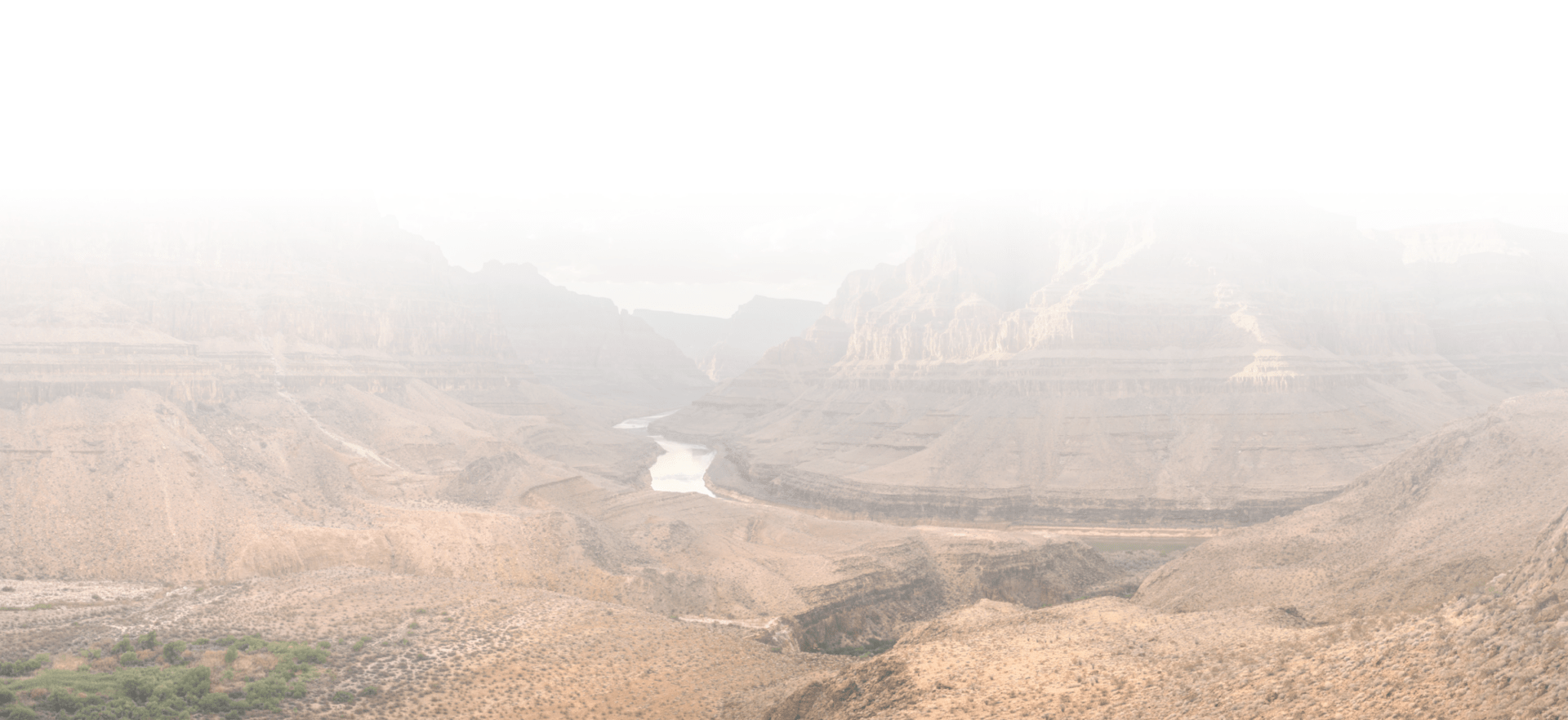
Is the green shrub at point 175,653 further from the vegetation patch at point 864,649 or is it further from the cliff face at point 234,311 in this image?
the cliff face at point 234,311

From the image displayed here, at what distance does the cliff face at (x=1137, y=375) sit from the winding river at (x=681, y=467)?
3684mm

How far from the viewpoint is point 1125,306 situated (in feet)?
413

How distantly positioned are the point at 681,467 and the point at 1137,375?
233 feet

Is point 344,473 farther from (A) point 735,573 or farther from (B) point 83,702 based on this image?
(B) point 83,702

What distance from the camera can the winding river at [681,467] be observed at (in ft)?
387

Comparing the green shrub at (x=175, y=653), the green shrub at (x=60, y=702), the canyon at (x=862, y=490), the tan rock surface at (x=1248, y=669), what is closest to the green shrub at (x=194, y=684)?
the green shrub at (x=60, y=702)

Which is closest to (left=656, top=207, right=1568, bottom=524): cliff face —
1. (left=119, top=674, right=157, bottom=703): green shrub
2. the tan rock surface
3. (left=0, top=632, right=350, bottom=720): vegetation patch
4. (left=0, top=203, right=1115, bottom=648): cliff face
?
(left=0, top=203, right=1115, bottom=648): cliff face

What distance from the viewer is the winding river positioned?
11794 centimetres

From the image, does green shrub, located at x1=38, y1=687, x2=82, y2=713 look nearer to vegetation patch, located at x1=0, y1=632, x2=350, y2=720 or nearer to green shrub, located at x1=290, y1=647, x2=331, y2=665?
vegetation patch, located at x1=0, y1=632, x2=350, y2=720

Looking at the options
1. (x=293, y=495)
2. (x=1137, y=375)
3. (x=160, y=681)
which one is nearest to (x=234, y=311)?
(x=293, y=495)

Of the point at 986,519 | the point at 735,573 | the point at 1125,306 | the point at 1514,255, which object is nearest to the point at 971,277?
the point at 1125,306

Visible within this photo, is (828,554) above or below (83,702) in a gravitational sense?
below

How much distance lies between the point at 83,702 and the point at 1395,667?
3380 cm

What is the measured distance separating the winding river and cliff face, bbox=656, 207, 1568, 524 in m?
3.68
